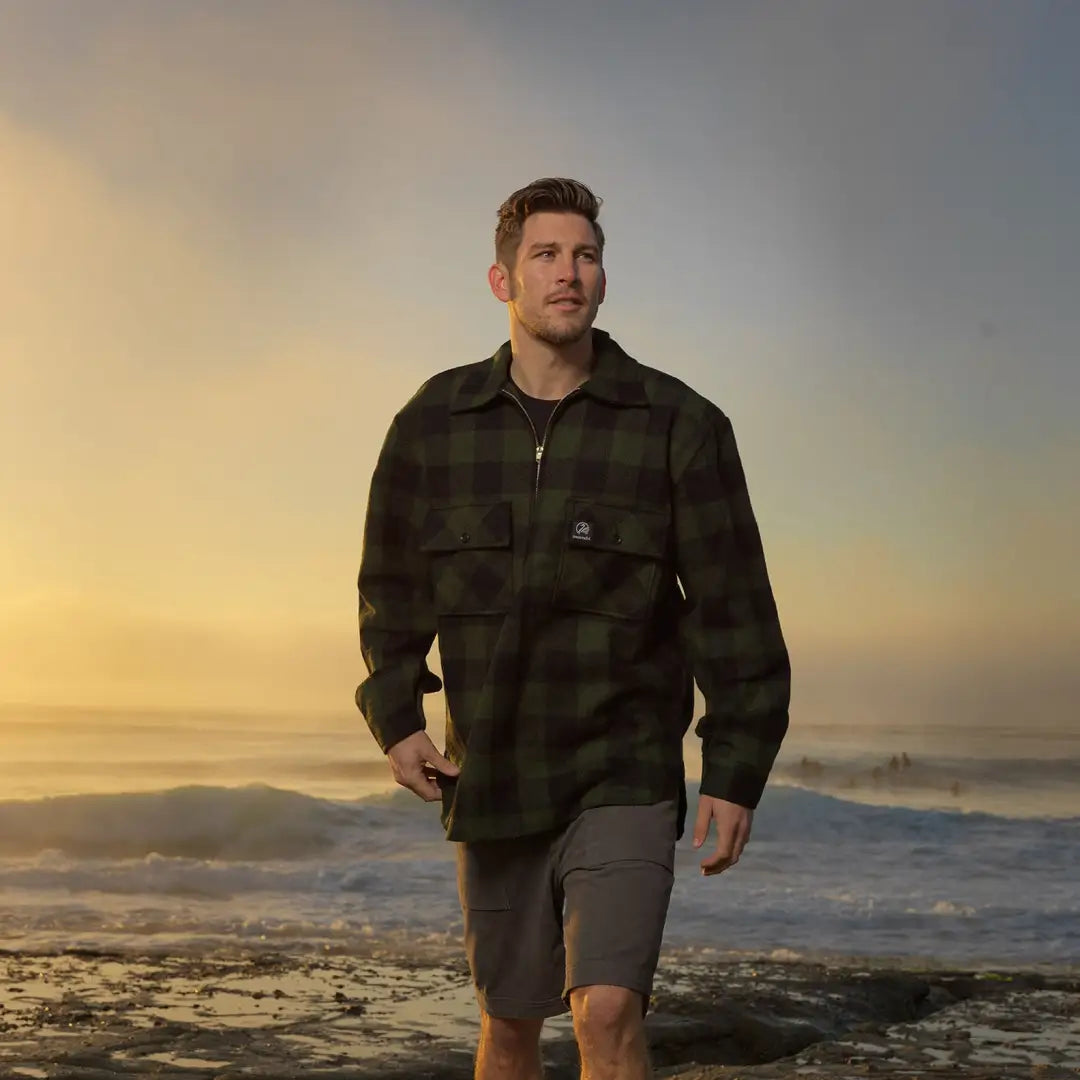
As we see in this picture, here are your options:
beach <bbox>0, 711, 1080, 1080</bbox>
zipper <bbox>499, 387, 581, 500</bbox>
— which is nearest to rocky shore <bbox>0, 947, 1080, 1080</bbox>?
beach <bbox>0, 711, 1080, 1080</bbox>

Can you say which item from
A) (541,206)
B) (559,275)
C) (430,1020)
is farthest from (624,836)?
(430,1020)

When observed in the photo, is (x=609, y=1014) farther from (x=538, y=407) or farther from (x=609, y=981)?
(x=538, y=407)

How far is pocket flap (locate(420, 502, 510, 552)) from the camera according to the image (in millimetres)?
2855

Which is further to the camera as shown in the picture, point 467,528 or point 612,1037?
point 467,528

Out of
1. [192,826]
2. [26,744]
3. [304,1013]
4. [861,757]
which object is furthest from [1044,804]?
[304,1013]

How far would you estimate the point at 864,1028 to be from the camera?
566 cm

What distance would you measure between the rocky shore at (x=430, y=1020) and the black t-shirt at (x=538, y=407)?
1.96 m

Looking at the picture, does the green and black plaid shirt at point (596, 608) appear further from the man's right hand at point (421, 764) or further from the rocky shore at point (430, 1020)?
the rocky shore at point (430, 1020)

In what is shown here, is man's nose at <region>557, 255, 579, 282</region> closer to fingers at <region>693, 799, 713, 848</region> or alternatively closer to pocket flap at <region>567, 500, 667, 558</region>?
pocket flap at <region>567, 500, 667, 558</region>

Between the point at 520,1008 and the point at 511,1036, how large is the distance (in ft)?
0.25

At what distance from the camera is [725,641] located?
2.82m

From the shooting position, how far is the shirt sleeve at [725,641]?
2.80m

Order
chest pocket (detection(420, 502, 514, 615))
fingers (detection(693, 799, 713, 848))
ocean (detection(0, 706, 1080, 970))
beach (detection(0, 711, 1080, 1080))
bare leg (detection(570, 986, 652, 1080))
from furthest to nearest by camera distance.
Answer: ocean (detection(0, 706, 1080, 970)) < beach (detection(0, 711, 1080, 1080)) < chest pocket (detection(420, 502, 514, 615)) < fingers (detection(693, 799, 713, 848)) < bare leg (detection(570, 986, 652, 1080))

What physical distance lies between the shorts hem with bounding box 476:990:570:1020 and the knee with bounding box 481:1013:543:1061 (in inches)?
0.7
